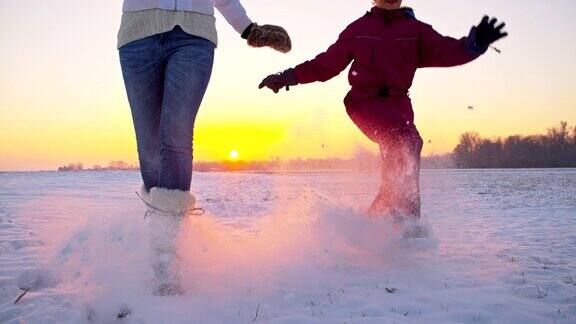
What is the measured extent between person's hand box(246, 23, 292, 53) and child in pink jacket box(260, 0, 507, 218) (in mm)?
1087

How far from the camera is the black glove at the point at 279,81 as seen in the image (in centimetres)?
443

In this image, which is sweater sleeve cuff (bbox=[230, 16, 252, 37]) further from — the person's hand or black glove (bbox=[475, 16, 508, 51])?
black glove (bbox=[475, 16, 508, 51])

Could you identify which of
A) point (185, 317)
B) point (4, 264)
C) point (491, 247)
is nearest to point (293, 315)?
point (185, 317)

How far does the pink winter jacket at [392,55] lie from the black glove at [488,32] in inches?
7.0

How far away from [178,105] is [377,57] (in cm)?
208

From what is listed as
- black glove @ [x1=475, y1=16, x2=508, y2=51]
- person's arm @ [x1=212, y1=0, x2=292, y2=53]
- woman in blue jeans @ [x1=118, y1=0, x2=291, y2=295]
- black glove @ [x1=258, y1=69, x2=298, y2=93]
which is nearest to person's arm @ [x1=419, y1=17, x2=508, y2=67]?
black glove @ [x1=475, y1=16, x2=508, y2=51]

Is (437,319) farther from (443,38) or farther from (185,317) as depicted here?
(443,38)

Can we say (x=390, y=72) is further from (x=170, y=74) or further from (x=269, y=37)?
(x=170, y=74)

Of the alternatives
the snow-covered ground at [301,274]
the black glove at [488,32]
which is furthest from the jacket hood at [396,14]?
the snow-covered ground at [301,274]

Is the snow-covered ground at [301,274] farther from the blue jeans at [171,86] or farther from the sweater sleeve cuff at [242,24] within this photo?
the sweater sleeve cuff at [242,24]

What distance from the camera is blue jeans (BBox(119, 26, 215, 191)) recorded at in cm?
280

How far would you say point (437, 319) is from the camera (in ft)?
7.41

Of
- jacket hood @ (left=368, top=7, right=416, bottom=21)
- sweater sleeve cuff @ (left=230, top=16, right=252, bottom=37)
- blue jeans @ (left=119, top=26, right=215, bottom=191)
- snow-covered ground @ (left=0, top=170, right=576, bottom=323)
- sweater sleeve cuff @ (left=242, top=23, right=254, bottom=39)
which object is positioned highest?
jacket hood @ (left=368, top=7, right=416, bottom=21)

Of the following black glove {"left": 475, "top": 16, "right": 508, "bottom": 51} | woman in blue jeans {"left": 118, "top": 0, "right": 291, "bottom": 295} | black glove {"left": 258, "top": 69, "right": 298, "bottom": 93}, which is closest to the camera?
woman in blue jeans {"left": 118, "top": 0, "right": 291, "bottom": 295}
